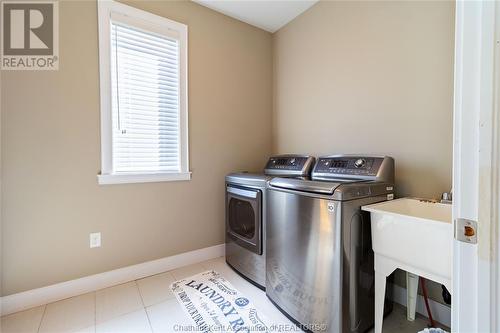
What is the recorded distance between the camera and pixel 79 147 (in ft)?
6.10

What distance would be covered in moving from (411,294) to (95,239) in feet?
7.68

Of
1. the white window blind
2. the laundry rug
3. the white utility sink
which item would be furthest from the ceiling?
the laundry rug

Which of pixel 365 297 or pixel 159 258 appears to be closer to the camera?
pixel 365 297

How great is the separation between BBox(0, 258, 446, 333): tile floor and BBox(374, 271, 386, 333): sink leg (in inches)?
10.7

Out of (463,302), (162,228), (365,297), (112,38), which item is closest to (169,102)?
(112,38)

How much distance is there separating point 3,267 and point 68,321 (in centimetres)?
60

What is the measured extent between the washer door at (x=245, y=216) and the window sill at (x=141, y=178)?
48cm

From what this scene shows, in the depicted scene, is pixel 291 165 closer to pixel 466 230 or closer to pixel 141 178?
pixel 141 178

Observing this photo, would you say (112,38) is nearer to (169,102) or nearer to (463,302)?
(169,102)

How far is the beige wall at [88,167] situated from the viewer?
1.68 m

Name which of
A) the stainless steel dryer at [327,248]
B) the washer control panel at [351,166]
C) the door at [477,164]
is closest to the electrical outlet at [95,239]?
the stainless steel dryer at [327,248]

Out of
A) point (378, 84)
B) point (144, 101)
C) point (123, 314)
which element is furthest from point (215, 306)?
point (378, 84)

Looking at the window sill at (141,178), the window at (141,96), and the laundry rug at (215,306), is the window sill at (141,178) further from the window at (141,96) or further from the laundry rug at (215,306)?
the laundry rug at (215,306)

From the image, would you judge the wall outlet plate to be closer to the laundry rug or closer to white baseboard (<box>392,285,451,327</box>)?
the laundry rug
